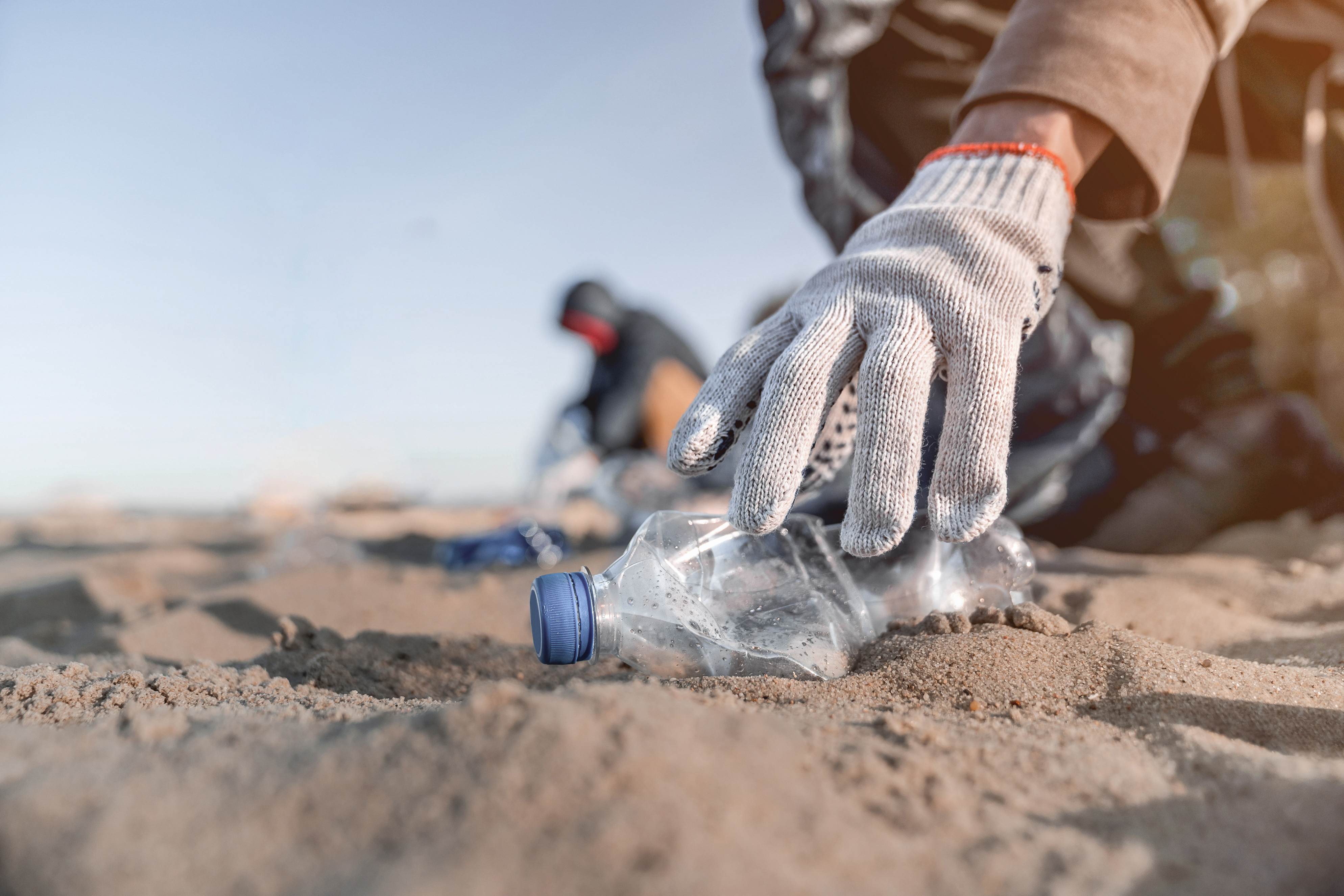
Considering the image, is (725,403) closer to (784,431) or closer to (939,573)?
(784,431)

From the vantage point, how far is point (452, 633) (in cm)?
199

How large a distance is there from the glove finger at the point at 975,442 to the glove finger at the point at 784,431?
215 millimetres

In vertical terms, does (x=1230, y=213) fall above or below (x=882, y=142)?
below

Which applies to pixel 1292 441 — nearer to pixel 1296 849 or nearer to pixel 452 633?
pixel 1296 849

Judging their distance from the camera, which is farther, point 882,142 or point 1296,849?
point 882,142

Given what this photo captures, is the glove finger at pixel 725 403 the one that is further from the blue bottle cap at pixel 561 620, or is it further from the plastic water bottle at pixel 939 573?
the plastic water bottle at pixel 939 573

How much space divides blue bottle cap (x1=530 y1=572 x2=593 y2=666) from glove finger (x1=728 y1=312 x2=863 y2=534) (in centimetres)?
30

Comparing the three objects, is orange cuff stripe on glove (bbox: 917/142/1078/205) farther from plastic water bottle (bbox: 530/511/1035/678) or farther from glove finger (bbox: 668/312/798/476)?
plastic water bottle (bbox: 530/511/1035/678)

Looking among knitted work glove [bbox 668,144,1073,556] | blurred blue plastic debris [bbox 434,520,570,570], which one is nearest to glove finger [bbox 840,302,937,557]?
knitted work glove [bbox 668,144,1073,556]

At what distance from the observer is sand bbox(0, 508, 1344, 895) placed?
0.62 meters

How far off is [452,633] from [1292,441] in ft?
11.7

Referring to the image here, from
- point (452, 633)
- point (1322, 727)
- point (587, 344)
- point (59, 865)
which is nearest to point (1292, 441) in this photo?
point (1322, 727)

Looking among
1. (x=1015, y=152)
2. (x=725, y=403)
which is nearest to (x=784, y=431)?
(x=725, y=403)

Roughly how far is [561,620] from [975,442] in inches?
30.0
